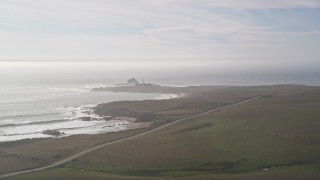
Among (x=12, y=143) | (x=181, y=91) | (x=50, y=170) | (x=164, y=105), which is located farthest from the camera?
(x=181, y=91)

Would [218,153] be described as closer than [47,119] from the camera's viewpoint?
Yes

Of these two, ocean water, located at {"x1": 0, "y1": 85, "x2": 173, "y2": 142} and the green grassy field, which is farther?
ocean water, located at {"x1": 0, "y1": 85, "x2": 173, "y2": 142}

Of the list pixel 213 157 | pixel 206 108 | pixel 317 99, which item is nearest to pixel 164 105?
pixel 206 108

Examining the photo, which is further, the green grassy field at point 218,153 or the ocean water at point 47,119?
the ocean water at point 47,119

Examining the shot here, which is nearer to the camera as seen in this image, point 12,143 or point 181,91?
point 12,143

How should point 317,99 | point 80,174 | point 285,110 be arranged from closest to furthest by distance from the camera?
point 80,174, point 285,110, point 317,99

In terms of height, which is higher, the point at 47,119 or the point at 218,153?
the point at 47,119

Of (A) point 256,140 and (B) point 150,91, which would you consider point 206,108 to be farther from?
(B) point 150,91
